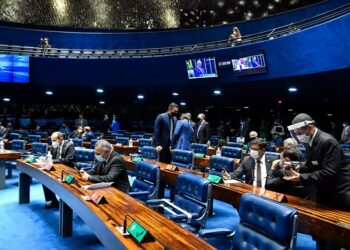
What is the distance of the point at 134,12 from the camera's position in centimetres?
2003

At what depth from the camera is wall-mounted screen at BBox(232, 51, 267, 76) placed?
32.7 feet

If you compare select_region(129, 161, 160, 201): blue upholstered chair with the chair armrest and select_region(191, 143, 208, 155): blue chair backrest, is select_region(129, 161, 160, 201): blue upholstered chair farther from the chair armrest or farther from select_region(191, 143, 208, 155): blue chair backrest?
select_region(191, 143, 208, 155): blue chair backrest

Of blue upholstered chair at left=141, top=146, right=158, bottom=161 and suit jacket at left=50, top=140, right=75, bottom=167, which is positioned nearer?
suit jacket at left=50, top=140, right=75, bottom=167

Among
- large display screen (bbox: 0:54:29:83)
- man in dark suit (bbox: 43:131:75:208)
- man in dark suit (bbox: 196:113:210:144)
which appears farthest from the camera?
large display screen (bbox: 0:54:29:83)

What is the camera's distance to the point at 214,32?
49.4 ft

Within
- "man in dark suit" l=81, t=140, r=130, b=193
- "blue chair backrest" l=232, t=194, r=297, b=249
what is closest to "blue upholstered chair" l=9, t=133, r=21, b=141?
"man in dark suit" l=81, t=140, r=130, b=193

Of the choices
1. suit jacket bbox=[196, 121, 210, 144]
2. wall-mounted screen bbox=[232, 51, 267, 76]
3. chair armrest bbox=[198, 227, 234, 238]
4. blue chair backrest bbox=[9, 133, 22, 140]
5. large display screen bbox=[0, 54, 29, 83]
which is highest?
large display screen bbox=[0, 54, 29, 83]

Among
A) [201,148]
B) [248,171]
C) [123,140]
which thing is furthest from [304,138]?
[123,140]

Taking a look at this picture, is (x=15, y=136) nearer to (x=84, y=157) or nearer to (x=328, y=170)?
(x=84, y=157)

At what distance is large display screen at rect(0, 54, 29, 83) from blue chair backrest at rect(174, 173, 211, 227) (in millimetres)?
11598

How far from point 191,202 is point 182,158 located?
2.65 meters

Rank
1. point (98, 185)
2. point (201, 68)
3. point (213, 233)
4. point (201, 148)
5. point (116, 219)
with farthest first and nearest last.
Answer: point (201, 68) < point (201, 148) < point (98, 185) < point (116, 219) < point (213, 233)

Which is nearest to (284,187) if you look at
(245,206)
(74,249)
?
(245,206)

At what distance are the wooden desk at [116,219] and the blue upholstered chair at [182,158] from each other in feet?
6.79
